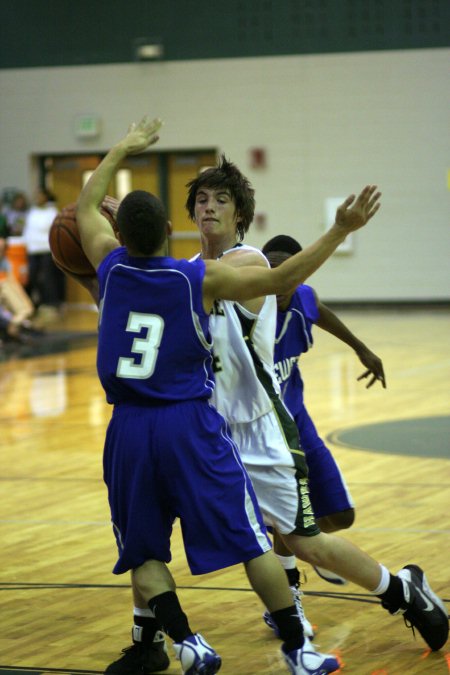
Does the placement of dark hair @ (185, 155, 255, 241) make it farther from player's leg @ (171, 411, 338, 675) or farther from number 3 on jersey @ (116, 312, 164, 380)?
player's leg @ (171, 411, 338, 675)

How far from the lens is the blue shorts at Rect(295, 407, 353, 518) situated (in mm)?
4211

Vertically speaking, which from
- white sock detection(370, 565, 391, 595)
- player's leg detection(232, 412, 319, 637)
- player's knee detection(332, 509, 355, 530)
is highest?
player's leg detection(232, 412, 319, 637)

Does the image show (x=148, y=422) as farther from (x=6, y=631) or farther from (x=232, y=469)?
(x=6, y=631)

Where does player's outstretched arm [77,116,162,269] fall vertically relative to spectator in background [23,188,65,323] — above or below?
above

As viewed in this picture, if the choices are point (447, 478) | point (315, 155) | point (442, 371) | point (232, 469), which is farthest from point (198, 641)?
point (315, 155)

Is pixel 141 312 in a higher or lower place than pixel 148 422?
higher

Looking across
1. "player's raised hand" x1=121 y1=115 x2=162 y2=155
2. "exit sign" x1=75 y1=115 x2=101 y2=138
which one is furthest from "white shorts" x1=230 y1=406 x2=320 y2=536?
"exit sign" x1=75 y1=115 x2=101 y2=138

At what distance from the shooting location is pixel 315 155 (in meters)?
17.3

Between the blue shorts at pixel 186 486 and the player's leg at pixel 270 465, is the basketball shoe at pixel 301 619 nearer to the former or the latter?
the player's leg at pixel 270 465

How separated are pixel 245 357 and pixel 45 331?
38.7 feet

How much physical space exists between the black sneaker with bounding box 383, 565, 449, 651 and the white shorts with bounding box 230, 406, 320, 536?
0.38 meters

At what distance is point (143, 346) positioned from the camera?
3.38m

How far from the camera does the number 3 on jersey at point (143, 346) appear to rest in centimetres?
338

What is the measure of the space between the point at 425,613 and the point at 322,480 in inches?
25.1
